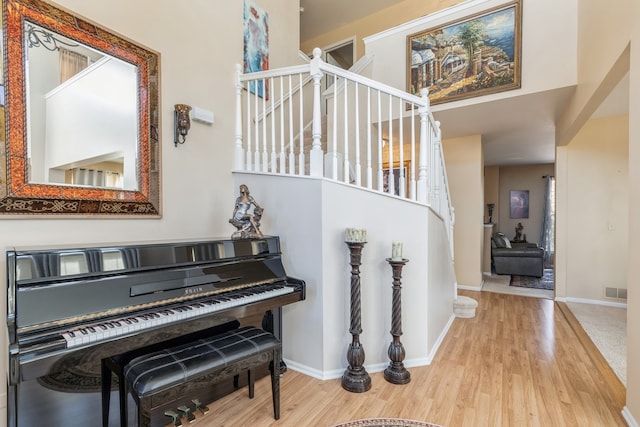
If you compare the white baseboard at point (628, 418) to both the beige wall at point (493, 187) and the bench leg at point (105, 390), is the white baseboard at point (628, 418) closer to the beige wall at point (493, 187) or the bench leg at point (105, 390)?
the bench leg at point (105, 390)

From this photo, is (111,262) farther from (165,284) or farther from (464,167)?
(464,167)

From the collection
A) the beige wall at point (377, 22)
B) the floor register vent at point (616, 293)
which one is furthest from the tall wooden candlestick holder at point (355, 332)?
the beige wall at point (377, 22)

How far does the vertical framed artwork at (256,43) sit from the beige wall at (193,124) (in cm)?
16

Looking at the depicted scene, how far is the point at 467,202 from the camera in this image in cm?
519

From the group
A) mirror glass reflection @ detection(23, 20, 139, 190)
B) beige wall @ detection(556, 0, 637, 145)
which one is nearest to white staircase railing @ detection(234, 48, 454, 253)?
mirror glass reflection @ detection(23, 20, 139, 190)

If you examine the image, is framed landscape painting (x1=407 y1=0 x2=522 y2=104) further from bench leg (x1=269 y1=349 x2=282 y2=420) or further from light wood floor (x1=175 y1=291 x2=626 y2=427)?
bench leg (x1=269 y1=349 x2=282 y2=420)

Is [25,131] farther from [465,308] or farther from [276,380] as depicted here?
[465,308]

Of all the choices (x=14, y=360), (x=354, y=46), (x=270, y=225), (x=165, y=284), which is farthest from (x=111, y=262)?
(x=354, y=46)

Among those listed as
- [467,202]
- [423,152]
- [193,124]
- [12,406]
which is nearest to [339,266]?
[423,152]

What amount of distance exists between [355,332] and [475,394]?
0.87 m

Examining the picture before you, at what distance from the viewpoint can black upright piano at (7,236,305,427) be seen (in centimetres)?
119

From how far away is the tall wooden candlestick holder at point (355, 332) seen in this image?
2119 millimetres

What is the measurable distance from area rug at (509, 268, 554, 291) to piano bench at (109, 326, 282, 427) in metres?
5.16

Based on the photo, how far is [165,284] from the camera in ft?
5.25
